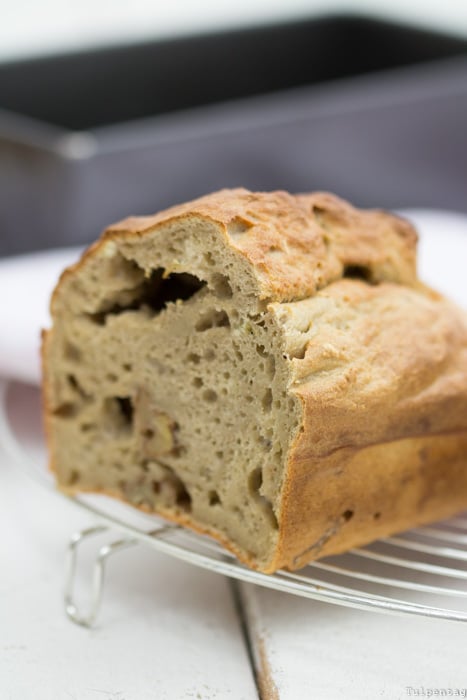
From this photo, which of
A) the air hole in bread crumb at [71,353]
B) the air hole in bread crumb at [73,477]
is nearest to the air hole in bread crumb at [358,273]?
the air hole in bread crumb at [71,353]

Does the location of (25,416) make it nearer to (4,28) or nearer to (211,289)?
(211,289)

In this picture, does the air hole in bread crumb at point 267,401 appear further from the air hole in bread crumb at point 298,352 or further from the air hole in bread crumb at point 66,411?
the air hole in bread crumb at point 66,411

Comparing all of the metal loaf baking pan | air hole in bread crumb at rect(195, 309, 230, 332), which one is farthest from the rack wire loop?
the metal loaf baking pan

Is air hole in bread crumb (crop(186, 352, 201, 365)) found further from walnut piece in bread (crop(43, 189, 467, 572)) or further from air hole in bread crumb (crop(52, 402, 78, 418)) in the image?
air hole in bread crumb (crop(52, 402, 78, 418))

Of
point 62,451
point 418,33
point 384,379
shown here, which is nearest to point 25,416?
point 62,451

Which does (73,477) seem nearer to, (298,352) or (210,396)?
(210,396)

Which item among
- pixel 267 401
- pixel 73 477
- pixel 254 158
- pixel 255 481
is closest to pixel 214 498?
pixel 255 481
